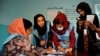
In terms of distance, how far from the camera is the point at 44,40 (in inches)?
125

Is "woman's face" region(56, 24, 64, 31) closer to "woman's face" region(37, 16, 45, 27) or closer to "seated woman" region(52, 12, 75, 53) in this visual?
"seated woman" region(52, 12, 75, 53)

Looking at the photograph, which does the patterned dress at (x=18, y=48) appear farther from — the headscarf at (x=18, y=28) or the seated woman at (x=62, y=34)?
the seated woman at (x=62, y=34)

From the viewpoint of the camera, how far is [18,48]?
90.9 inches

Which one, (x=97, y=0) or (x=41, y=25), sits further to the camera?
(x=97, y=0)

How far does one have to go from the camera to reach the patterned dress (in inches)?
90.8

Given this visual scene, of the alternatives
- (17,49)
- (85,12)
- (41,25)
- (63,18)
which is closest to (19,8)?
(41,25)

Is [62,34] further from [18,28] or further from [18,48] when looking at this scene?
[18,48]

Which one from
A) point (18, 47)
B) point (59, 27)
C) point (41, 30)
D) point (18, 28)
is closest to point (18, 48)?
point (18, 47)

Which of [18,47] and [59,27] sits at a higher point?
[59,27]

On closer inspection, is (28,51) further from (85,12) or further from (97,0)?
(97,0)

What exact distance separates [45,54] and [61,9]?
184 centimetres

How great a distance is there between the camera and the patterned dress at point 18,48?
7.57 feet

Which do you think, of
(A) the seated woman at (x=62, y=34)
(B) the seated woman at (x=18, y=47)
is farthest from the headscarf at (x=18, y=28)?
(A) the seated woman at (x=62, y=34)

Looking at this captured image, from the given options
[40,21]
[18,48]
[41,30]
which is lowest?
[18,48]
